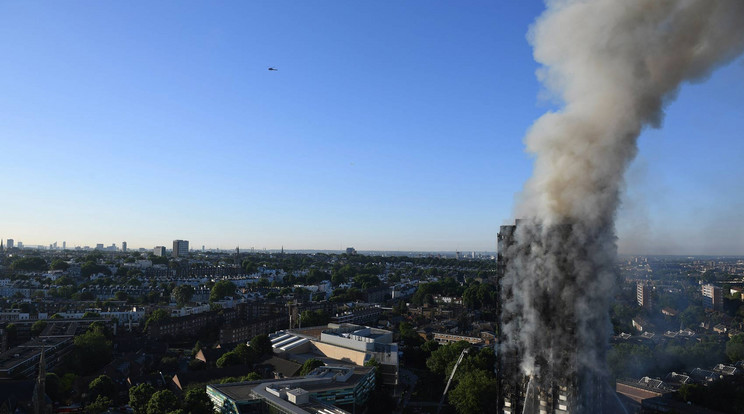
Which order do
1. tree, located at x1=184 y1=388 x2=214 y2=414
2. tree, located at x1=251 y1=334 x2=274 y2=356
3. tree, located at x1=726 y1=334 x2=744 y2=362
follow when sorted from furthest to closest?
tree, located at x1=726 y1=334 x2=744 y2=362 → tree, located at x1=251 y1=334 x2=274 y2=356 → tree, located at x1=184 y1=388 x2=214 y2=414

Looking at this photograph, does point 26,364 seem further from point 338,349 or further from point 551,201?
point 551,201

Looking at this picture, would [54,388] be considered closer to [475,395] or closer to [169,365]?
[169,365]

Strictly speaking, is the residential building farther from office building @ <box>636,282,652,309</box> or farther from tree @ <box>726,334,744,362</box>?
office building @ <box>636,282,652,309</box>

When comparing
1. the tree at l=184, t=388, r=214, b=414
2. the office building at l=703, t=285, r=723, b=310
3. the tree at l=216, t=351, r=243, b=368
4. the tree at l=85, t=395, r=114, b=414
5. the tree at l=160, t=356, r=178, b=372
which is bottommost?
the tree at l=160, t=356, r=178, b=372

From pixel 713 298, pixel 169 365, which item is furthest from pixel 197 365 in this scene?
pixel 713 298

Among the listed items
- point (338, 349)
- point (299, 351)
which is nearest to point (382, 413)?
point (338, 349)

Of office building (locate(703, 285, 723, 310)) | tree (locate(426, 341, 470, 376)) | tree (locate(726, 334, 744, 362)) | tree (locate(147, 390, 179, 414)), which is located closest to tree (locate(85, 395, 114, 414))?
tree (locate(147, 390, 179, 414))

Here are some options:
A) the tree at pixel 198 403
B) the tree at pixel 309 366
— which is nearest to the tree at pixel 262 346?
the tree at pixel 309 366
